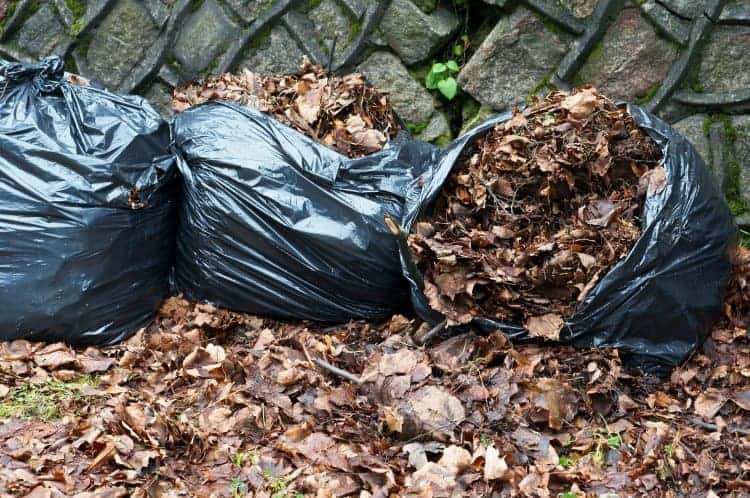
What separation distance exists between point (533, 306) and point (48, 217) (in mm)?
1646

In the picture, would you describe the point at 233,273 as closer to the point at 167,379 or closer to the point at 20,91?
the point at 167,379

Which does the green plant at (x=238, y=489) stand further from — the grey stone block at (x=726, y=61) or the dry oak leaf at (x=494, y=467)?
the grey stone block at (x=726, y=61)

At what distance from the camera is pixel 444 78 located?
12.5ft

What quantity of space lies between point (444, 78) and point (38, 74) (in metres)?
1.74

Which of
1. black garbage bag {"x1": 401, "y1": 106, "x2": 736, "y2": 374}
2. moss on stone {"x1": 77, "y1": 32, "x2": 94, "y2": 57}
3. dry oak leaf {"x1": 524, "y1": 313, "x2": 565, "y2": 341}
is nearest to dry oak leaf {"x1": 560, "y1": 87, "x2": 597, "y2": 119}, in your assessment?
black garbage bag {"x1": 401, "y1": 106, "x2": 736, "y2": 374}

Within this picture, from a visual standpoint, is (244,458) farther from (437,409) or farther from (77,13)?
(77,13)

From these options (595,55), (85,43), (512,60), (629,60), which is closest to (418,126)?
(512,60)

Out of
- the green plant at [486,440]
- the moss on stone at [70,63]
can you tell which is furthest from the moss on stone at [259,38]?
the green plant at [486,440]

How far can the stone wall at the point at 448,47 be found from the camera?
3430 mm

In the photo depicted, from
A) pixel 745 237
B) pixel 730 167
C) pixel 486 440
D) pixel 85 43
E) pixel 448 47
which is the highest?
pixel 448 47

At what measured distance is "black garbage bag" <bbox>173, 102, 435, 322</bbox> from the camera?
9.40 ft

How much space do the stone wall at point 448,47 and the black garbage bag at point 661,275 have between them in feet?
2.76

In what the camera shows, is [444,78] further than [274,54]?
No

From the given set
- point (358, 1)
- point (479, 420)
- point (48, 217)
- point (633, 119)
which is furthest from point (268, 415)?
point (358, 1)
